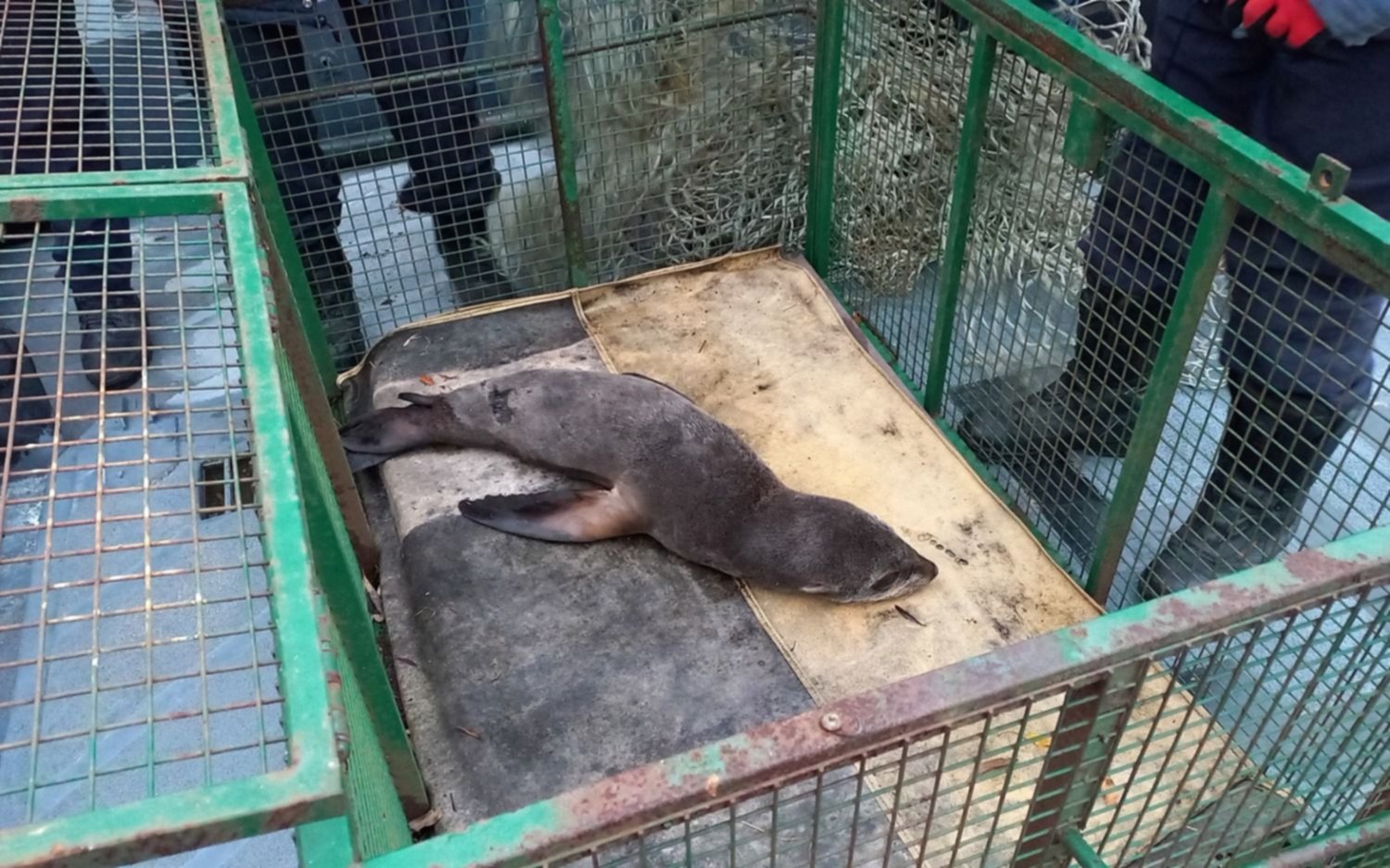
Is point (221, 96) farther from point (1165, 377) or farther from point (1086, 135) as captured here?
point (1165, 377)

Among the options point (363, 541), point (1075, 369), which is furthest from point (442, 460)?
point (1075, 369)

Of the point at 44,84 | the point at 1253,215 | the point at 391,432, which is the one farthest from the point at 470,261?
the point at 1253,215

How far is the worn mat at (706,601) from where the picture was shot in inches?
93.4

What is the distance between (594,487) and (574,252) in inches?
43.9

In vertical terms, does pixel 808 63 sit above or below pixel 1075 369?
above

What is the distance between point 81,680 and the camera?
2777 mm

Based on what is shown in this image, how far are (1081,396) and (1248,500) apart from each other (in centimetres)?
50

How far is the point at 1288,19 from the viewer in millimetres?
2191

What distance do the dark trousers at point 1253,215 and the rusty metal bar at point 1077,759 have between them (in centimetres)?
107

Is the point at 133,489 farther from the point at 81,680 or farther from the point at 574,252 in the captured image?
the point at 574,252

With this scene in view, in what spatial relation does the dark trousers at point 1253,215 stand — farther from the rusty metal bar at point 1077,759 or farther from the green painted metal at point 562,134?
the green painted metal at point 562,134

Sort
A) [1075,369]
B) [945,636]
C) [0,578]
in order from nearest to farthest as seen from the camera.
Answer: [945,636]
[1075,369]
[0,578]

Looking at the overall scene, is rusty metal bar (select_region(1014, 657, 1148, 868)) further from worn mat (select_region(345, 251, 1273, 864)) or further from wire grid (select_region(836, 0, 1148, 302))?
wire grid (select_region(836, 0, 1148, 302))

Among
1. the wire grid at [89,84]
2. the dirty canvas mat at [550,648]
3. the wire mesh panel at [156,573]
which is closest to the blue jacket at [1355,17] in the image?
the dirty canvas mat at [550,648]
